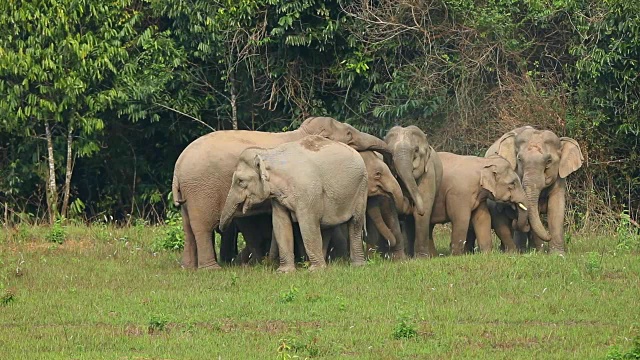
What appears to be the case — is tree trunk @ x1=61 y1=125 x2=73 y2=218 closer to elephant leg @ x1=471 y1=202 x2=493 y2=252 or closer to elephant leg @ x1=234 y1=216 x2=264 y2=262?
elephant leg @ x1=234 y1=216 x2=264 y2=262

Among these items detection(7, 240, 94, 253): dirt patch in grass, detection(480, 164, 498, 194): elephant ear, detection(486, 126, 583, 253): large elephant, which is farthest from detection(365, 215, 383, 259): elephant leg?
detection(7, 240, 94, 253): dirt patch in grass

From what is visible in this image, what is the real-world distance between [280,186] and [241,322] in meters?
3.72

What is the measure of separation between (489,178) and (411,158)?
3.39 ft

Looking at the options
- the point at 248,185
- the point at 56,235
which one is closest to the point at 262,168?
the point at 248,185

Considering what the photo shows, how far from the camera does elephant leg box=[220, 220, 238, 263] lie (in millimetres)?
20109

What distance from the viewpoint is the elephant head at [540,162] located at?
19.5 meters

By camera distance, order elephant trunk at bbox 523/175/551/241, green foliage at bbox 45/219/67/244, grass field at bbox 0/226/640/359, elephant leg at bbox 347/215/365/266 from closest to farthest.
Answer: grass field at bbox 0/226/640/359, elephant leg at bbox 347/215/365/266, elephant trunk at bbox 523/175/551/241, green foliage at bbox 45/219/67/244

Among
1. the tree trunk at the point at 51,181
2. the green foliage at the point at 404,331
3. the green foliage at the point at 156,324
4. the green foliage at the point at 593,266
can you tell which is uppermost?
the green foliage at the point at 404,331

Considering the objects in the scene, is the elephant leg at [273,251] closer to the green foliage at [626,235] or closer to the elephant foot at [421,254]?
the elephant foot at [421,254]

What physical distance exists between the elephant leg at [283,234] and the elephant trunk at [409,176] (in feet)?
6.23

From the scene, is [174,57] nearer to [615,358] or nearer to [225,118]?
[225,118]

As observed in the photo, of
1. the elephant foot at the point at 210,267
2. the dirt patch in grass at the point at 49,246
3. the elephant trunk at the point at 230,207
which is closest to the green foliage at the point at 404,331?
the elephant trunk at the point at 230,207

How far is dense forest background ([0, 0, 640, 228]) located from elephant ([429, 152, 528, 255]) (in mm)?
4150

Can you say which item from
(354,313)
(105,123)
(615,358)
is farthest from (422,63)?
(615,358)
